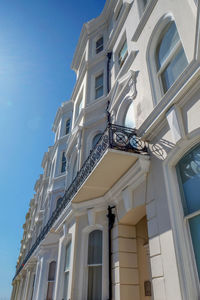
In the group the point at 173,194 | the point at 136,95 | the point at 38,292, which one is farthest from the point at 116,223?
the point at 38,292

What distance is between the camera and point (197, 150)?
196 inches

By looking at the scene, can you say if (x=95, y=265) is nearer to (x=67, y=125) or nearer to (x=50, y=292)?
(x=50, y=292)

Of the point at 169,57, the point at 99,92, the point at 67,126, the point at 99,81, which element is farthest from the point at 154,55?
the point at 67,126

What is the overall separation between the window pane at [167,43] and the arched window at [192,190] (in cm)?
325

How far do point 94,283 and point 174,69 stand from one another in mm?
6652

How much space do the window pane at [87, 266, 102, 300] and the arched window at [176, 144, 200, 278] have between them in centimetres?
389

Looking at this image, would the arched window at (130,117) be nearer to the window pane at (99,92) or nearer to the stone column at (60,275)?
the window pane at (99,92)

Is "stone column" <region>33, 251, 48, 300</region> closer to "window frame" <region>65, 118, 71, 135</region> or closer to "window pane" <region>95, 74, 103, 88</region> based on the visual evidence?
"window frame" <region>65, 118, 71, 135</region>

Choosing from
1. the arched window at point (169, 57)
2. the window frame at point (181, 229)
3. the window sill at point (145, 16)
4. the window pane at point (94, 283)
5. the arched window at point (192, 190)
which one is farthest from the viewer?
the window sill at point (145, 16)

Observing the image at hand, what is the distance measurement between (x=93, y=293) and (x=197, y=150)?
17.5 ft

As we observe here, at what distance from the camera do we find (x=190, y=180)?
496 centimetres

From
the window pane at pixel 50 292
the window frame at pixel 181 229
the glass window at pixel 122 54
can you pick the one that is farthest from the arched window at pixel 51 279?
the glass window at pixel 122 54

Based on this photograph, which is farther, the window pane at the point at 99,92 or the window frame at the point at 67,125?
the window frame at the point at 67,125

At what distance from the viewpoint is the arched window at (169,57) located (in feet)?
20.4
